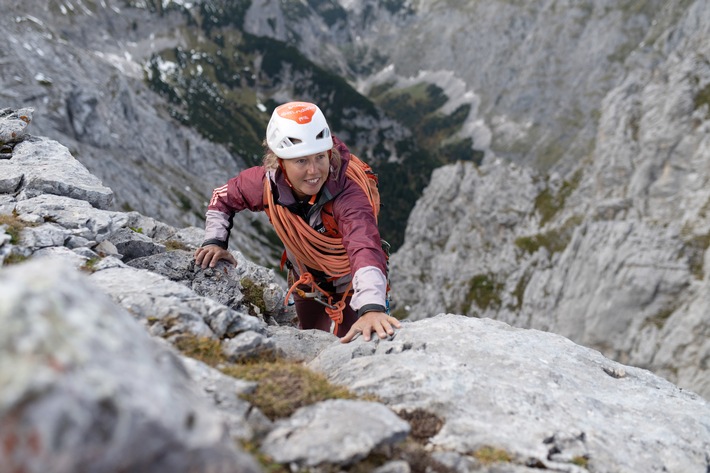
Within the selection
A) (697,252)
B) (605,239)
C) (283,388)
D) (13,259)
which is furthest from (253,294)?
(605,239)

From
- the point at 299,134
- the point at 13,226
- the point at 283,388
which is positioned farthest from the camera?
the point at 299,134

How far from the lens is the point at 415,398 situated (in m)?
7.68

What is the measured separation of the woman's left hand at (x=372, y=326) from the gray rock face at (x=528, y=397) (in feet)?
0.67

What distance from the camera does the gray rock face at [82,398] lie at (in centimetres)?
335

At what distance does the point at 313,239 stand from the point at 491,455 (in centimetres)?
621

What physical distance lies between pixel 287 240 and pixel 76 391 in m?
8.47

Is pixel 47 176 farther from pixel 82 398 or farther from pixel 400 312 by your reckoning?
pixel 400 312

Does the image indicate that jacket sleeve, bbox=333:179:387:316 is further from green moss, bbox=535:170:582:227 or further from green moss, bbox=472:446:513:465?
green moss, bbox=535:170:582:227

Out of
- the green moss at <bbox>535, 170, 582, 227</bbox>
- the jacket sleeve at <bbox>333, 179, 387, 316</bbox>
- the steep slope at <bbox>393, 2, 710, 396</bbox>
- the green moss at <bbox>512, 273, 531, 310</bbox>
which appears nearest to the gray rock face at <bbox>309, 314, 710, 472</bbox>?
the jacket sleeve at <bbox>333, 179, 387, 316</bbox>

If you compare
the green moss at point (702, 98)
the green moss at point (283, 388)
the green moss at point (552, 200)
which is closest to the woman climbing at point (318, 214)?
the green moss at point (283, 388)

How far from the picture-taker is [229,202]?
1216 cm

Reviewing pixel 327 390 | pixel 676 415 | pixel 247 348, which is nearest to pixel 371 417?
pixel 327 390

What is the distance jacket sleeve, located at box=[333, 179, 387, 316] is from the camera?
9516 millimetres

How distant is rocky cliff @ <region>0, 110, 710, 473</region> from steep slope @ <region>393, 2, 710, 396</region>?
6017cm
